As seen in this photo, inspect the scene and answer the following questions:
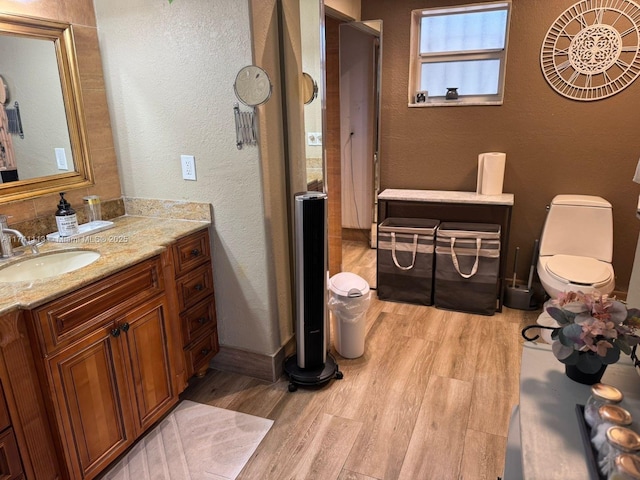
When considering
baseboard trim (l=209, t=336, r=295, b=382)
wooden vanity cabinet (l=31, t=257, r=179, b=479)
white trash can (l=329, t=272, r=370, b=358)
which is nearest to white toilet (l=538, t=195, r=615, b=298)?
white trash can (l=329, t=272, r=370, b=358)

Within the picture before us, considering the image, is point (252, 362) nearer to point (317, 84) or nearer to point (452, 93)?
point (317, 84)

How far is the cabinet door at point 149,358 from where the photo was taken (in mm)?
1851

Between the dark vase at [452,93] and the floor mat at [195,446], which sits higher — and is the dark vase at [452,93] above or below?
above

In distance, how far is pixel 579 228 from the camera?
3.00 meters

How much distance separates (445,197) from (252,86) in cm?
178

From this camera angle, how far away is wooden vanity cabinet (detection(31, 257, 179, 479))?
1554mm

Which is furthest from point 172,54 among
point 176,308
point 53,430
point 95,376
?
point 53,430

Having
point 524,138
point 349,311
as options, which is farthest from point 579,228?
point 349,311

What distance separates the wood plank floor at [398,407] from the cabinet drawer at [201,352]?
0.51ft

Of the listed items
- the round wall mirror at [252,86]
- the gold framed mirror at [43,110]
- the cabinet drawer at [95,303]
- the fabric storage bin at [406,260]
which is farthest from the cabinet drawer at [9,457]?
the fabric storage bin at [406,260]

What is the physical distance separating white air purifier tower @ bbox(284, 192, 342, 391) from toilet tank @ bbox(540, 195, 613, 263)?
1.71 meters

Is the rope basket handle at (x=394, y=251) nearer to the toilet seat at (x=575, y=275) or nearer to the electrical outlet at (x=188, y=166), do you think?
the toilet seat at (x=575, y=275)

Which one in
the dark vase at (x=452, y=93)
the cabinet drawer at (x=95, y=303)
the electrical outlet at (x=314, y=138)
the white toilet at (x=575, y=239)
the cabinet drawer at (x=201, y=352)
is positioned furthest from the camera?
the dark vase at (x=452, y=93)

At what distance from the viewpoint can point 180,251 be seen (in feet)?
6.98
